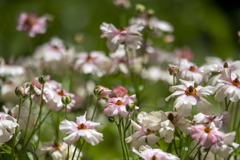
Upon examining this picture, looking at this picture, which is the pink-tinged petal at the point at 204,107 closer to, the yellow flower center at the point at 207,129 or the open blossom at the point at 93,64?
the yellow flower center at the point at 207,129

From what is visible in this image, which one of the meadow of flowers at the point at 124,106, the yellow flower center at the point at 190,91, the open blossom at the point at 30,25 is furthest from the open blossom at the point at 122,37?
the open blossom at the point at 30,25

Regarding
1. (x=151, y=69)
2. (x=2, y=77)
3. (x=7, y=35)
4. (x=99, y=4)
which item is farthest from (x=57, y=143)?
(x=99, y=4)

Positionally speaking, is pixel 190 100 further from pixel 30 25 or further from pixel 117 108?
pixel 30 25

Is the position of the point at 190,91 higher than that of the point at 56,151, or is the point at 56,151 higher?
the point at 190,91

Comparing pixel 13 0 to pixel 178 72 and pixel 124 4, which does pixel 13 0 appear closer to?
pixel 124 4

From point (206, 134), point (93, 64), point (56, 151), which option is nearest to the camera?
point (206, 134)

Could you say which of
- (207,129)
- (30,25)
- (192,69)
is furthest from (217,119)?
(30,25)

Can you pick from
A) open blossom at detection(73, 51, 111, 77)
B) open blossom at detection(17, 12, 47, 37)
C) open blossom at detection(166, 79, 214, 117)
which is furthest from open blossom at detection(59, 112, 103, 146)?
open blossom at detection(17, 12, 47, 37)

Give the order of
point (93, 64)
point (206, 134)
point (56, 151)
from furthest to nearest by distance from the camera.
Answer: point (93, 64) → point (56, 151) → point (206, 134)
